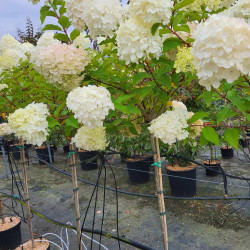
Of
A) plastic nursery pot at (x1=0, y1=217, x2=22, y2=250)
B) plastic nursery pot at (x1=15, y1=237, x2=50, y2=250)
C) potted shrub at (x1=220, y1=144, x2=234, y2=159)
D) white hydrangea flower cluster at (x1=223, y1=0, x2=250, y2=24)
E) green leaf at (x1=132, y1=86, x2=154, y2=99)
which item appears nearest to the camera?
white hydrangea flower cluster at (x1=223, y1=0, x2=250, y2=24)

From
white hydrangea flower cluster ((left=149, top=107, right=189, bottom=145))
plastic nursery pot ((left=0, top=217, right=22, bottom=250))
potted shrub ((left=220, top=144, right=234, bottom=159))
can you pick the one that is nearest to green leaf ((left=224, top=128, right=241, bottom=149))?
white hydrangea flower cluster ((left=149, top=107, right=189, bottom=145))

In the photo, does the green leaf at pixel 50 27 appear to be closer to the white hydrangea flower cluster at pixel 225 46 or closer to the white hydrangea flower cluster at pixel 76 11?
the white hydrangea flower cluster at pixel 76 11

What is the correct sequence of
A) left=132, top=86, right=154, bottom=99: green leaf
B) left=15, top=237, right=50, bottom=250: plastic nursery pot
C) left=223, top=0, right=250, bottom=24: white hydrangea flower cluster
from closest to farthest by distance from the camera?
left=223, top=0, right=250, bottom=24: white hydrangea flower cluster < left=132, top=86, right=154, bottom=99: green leaf < left=15, top=237, right=50, bottom=250: plastic nursery pot

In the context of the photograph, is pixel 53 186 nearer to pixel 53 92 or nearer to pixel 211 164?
pixel 211 164

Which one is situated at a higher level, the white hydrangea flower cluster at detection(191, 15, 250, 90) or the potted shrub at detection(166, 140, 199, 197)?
the white hydrangea flower cluster at detection(191, 15, 250, 90)

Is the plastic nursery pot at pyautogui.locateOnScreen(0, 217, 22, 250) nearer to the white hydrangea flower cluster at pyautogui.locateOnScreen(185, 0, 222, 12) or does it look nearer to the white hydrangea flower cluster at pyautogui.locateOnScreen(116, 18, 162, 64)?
the white hydrangea flower cluster at pyautogui.locateOnScreen(116, 18, 162, 64)

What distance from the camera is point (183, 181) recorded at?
10.6ft

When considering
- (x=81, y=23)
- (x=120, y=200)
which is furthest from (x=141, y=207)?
(x=81, y=23)

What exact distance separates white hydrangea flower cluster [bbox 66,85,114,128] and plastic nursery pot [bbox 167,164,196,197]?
2497 millimetres

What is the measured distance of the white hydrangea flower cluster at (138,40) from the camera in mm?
794

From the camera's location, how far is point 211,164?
3883 millimetres

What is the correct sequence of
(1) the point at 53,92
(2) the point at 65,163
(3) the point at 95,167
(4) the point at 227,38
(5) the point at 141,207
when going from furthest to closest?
(2) the point at 65,163
(3) the point at 95,167
(5) the point at 141,207
(1) the point at 53,92
(4) the point at 227,38

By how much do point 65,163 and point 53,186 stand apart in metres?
1.45

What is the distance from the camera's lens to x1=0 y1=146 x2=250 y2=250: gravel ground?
2.34 metres
